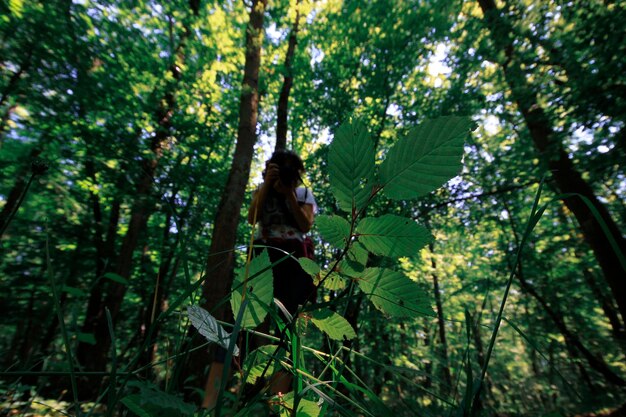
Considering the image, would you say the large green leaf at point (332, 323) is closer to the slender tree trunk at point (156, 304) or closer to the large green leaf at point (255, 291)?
the large green leaf at point (255, 291)

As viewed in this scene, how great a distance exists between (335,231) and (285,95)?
5.88m

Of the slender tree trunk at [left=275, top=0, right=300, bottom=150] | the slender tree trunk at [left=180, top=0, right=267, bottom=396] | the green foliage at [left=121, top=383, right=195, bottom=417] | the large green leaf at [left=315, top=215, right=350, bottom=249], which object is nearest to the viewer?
the green foliage at [left=121, top=383, right=195, bottom=417]

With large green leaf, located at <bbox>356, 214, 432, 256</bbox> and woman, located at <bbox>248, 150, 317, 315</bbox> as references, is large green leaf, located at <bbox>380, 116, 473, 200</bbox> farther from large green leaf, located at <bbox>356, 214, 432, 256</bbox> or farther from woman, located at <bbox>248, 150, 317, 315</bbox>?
woman, located at <bbox>248, 150, 317, 315</bbox>

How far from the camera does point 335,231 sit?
1.22 feet

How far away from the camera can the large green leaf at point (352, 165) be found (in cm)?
32

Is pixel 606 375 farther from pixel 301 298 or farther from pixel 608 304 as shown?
pixel 301 298

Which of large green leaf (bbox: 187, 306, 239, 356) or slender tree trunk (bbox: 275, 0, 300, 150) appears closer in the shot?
large green leaf (bbox: 187, 306, 239, 356)

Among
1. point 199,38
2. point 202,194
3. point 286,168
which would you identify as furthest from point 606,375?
point 199,38

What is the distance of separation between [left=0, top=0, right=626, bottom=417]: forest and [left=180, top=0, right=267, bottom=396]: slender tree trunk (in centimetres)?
3

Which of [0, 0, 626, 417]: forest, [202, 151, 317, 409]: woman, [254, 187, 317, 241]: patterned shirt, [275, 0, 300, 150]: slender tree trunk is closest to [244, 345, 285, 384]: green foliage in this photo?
[0, 0, 626, 417]: forest

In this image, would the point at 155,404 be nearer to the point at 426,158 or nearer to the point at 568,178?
the point at 426,158

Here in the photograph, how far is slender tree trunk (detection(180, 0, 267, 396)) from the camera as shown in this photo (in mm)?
2283

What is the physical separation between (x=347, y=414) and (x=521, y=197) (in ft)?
23.4

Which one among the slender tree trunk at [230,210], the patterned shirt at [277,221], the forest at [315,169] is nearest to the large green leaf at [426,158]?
the forest at [315,169]
